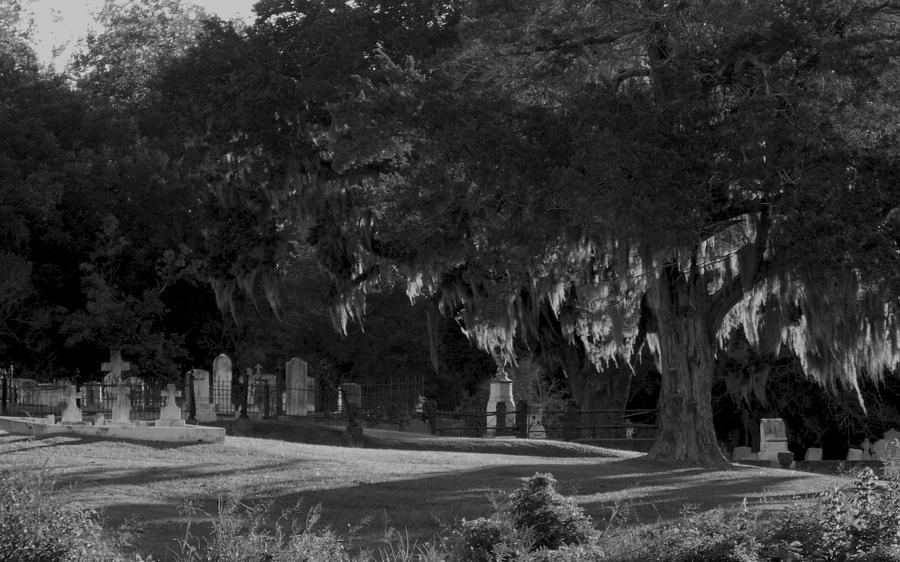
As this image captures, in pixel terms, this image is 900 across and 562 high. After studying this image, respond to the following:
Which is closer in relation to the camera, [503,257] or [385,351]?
[503,257]

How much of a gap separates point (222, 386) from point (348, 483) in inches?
836

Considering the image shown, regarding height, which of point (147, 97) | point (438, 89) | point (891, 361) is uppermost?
point (147, 97)

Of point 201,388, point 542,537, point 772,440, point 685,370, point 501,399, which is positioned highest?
point 685,370

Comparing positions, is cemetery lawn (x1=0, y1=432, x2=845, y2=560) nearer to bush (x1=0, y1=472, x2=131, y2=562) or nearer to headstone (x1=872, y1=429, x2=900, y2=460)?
bush (x1=0, y1=472, x2=131, y2=562)

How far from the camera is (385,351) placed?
45969 millimetres

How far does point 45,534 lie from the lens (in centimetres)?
938

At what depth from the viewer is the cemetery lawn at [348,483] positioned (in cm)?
1309

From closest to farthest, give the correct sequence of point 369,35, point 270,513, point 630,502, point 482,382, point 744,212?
point 270,513
point 630,502
point 744,212
point 369,35
point 482,382

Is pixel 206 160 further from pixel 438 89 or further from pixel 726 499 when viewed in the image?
pixel 726 499

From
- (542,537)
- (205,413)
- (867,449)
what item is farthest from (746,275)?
(867,449)

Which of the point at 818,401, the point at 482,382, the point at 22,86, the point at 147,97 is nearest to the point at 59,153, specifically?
the point at 22,86

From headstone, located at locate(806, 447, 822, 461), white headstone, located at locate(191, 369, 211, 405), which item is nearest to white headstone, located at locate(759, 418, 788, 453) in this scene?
headstone, located at locate(806, 447, 822, 461)

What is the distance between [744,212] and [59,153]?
2650cm

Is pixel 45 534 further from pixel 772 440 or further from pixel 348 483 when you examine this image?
pixel 772 440
